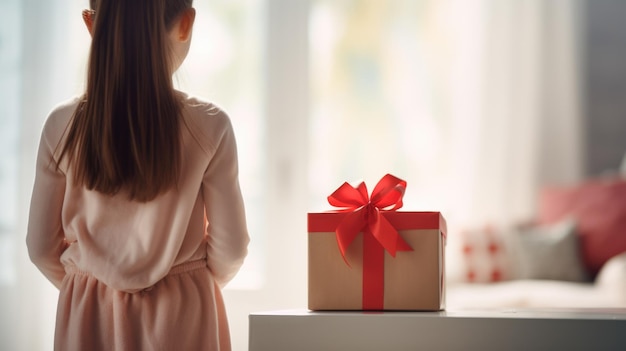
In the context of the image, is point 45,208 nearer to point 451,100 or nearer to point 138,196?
point 138,196

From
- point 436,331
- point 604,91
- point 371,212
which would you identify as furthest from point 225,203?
point 604,91

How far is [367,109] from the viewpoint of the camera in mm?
3377

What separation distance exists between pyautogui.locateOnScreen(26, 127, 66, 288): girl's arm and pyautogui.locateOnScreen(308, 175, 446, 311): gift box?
1.55ft

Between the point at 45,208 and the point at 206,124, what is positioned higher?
the point at 206,124

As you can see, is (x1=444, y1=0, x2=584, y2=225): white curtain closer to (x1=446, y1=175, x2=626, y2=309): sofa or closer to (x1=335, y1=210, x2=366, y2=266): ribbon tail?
(x1=446, y1=175, x2=626, y2=309): sofa

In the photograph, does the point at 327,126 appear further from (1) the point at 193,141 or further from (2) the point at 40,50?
(1) the point at 193,141

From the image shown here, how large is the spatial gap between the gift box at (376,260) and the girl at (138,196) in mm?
163

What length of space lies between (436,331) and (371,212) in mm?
248

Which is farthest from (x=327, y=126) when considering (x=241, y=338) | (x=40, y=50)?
(x=40, y=50)

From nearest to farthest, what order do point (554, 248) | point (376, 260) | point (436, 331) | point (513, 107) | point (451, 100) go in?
point (436, 331) → point (376, 260) → point (554, 248) → point (513, 107) → point (451, 100)

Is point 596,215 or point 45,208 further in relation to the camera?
point 596,215

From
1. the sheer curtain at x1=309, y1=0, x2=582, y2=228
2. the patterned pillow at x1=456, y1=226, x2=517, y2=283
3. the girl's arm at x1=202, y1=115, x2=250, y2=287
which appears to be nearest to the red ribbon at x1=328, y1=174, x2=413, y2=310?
the girl's arm at x1=202, y1=115, x2=250, y2=287

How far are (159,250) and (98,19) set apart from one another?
0.42 metres

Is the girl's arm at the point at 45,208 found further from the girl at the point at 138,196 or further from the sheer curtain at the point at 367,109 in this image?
the sheer curtain at the point at 367,109
